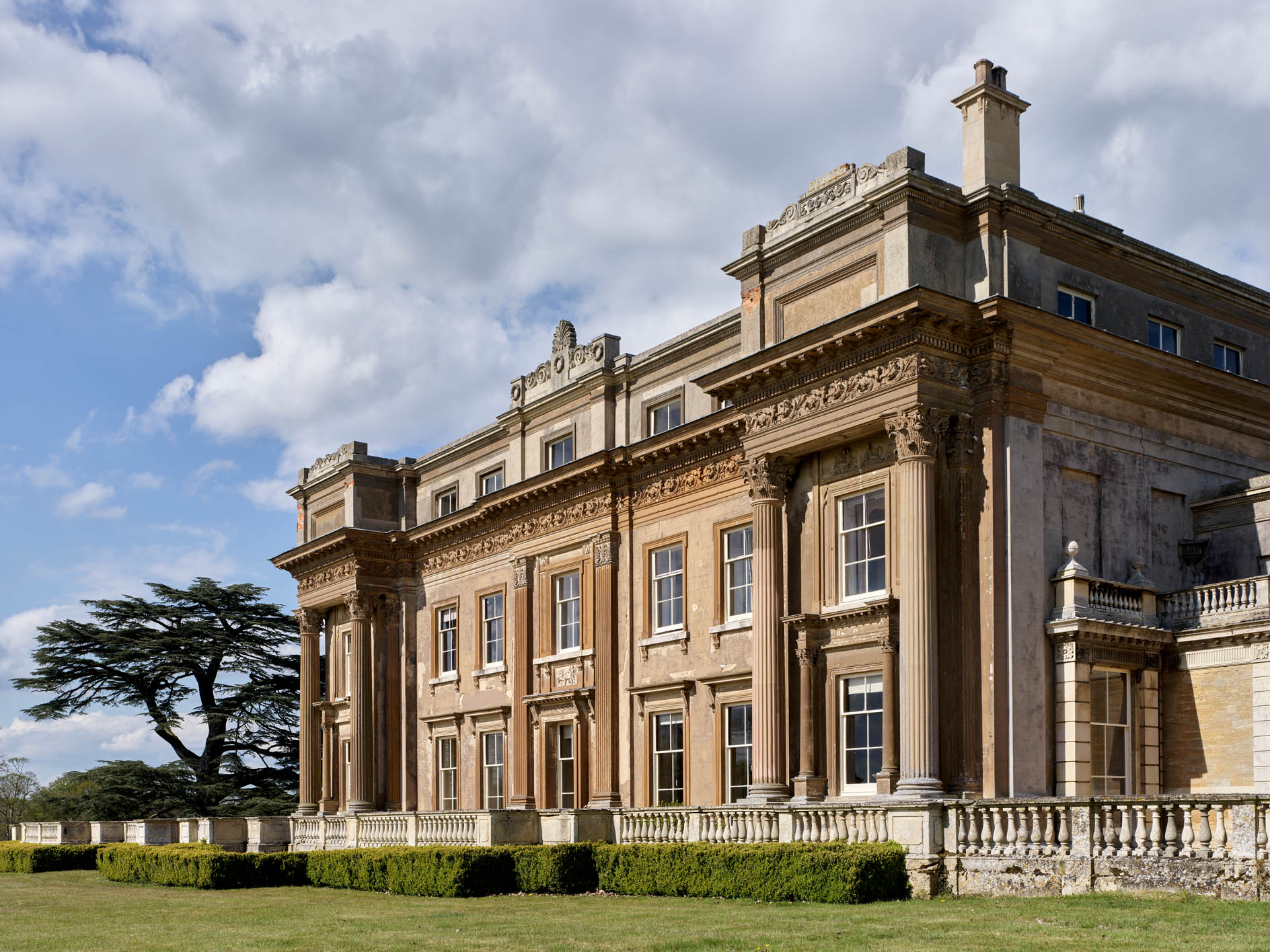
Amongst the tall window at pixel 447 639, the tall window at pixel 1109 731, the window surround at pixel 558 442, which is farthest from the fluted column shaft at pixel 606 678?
the tall window at pixel 1109 731

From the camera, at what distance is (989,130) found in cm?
2617

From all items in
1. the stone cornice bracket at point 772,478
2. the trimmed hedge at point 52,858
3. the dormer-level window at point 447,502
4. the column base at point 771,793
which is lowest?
the trimmed hedge at point 52,858

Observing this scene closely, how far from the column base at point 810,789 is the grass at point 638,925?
3581 mm

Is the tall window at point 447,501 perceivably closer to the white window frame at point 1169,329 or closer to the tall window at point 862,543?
the tall window at point 862,543

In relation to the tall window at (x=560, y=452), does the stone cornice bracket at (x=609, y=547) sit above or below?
Result: below

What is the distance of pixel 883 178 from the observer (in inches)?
1025

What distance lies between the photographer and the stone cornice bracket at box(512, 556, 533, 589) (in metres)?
37.7

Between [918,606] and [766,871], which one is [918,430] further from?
[766,871]

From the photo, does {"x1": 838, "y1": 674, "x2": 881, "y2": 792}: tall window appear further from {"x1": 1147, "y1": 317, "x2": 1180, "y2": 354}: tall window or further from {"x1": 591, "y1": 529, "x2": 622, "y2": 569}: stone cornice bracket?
{"x1": 591, "y1": 529, "x2": 622, "y2": 569}: stone cornice bracket

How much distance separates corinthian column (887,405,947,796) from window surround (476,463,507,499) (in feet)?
56.9

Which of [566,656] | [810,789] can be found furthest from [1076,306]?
[566,656]

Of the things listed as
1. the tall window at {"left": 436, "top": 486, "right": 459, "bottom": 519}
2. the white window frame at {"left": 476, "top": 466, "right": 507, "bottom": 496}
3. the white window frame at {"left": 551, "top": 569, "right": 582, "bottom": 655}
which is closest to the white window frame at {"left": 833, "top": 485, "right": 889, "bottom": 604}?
the white window frame at {"left": 551, "top": 569, "right": 582, "bottom": 655}

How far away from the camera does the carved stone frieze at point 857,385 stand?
24516mm

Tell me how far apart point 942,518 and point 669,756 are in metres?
10.5
